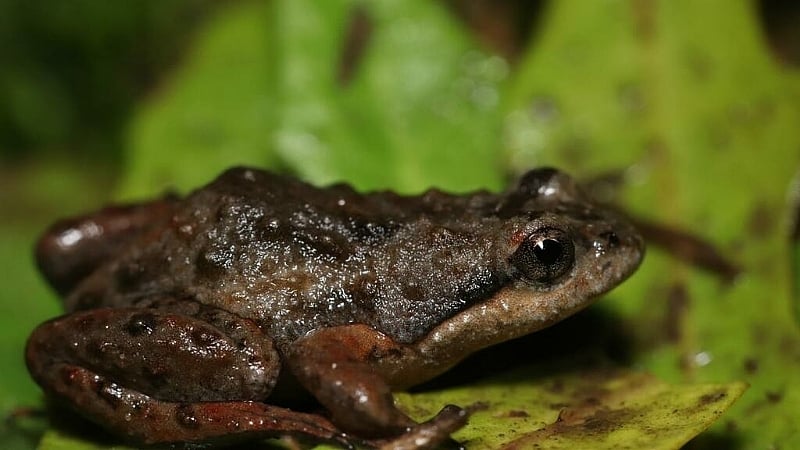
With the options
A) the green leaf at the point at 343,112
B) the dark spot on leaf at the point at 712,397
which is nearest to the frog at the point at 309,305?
the dark spot on leaf at the point at 712,397

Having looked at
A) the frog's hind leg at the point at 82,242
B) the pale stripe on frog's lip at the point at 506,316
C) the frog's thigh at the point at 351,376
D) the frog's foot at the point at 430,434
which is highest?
the frog's hind leg at the point at 82,242

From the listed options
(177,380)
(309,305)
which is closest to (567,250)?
(309,305)

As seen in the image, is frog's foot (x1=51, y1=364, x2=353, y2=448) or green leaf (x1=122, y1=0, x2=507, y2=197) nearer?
frog's foot (x1=51, y1=364, x2=353, y2=448)

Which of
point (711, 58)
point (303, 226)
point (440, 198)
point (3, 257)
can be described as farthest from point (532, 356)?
point (3, 257)

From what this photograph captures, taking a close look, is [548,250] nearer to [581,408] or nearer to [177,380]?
[581,408]

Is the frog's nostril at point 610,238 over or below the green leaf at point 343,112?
below

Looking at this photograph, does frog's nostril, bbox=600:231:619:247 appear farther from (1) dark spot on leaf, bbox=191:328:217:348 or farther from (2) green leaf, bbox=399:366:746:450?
(1) dark spot on leaf, bbox=191:328:217:348

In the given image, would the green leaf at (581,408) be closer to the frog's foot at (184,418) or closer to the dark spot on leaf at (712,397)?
the dark spot on leaf at (712,397)

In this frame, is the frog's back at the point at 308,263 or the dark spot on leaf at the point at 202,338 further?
the frog's back at the point at 308,263

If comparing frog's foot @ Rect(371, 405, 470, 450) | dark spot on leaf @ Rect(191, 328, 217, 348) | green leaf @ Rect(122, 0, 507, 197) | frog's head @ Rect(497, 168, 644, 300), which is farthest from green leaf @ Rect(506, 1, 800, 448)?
dark spot on leaf @ Rect(191, 328, 217, 348)
